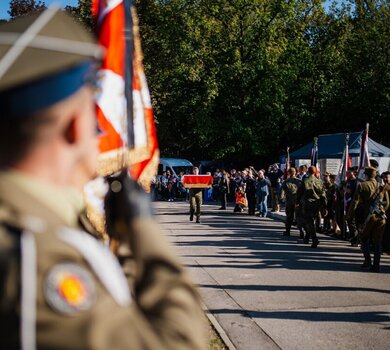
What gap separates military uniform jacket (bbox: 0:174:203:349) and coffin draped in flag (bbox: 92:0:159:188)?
6.36 ft

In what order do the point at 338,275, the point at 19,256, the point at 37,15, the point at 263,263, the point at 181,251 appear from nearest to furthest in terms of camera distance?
the point at 19,256 < the point at 37,15 < the point at 338,275 < the point at 263,263 < the point at 181,251

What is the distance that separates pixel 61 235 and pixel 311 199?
13087mm

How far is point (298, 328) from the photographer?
21.2 feet

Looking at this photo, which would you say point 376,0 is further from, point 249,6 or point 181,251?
point 181,251

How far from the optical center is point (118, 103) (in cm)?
337

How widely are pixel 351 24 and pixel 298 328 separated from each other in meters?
36.6

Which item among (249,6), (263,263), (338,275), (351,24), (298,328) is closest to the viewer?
(298,328)

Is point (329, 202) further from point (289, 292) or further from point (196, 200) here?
point (289, 292)

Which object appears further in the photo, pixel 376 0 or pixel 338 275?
pixel 376 0

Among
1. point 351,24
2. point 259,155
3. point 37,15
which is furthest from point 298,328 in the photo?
point 351,24

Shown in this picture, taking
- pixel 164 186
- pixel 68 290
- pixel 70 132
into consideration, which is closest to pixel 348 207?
pixel 70 132

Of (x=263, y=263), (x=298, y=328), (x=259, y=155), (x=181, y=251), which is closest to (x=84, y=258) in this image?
(x=298, y=328)

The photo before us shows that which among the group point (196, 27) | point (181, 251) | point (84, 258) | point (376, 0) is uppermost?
point (376, 0)

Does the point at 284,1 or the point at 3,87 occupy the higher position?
the point at 284,1
